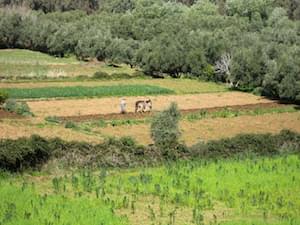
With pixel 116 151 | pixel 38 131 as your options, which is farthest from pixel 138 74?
pixel 116 151

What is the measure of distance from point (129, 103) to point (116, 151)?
2771 centimetres

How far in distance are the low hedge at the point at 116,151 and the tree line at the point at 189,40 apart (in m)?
27.6

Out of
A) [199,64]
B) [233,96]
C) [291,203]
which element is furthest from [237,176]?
[199,64]

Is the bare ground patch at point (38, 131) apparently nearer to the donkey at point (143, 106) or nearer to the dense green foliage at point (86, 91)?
the donkey at point (143, 106)

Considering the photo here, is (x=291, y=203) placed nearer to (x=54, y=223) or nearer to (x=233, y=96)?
(x=54, y=223)

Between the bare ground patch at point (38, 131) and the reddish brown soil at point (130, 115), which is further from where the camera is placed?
the reddish brown soil at point (130, 115)

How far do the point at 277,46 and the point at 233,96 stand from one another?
28.3 feet

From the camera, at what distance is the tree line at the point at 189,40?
61938mm

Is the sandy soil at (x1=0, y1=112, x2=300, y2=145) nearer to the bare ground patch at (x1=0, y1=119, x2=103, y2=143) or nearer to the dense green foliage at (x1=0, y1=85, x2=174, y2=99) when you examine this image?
the bare ground patch at (x1=0, y1=119, x2=103, y2=143)

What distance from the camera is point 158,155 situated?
83.2 feet

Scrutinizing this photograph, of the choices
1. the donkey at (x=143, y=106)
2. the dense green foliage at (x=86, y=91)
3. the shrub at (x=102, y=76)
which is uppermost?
the donkey at (x=143, y=106)

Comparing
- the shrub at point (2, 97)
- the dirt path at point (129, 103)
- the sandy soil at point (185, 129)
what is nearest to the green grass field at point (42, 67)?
the dirt path at point (129, 103)

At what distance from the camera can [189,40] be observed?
77.8m

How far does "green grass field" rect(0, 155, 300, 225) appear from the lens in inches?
631
